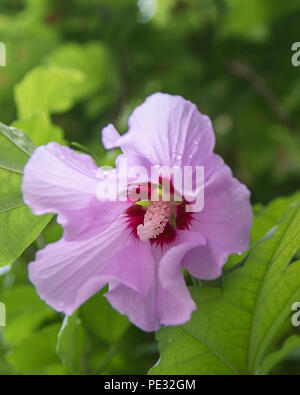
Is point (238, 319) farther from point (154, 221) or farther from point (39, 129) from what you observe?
point (39, 129)

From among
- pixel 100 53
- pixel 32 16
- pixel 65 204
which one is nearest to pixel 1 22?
pixel 32 16

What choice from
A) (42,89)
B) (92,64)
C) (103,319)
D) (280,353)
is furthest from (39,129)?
(92,64)

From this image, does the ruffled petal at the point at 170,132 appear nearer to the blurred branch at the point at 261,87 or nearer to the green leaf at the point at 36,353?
the green leaf at the point at 36,353

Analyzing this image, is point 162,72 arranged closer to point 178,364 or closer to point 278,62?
point 278,62

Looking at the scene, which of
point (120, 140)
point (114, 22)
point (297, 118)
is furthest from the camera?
point (297, 118)

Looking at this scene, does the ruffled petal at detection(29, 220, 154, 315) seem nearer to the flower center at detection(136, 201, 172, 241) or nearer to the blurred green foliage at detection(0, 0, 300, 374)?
the flower center at detection(136, 201, 172, 241)

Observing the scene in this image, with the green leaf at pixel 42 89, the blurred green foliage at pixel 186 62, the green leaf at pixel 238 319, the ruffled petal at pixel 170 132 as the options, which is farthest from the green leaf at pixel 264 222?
the blurred green foliage at pixel 186 62
